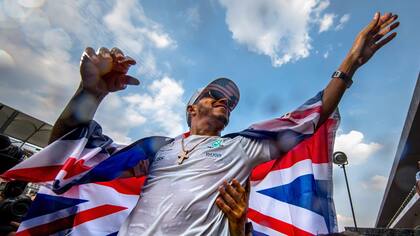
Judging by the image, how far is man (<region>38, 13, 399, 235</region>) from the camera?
1.47m

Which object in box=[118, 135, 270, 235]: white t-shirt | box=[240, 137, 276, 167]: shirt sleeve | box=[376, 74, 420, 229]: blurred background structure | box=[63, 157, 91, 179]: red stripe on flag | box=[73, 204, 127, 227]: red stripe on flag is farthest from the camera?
box=[376, 74, 420, 229]: blurred background structure

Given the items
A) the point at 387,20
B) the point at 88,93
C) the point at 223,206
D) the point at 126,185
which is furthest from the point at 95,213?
the point at 387,20

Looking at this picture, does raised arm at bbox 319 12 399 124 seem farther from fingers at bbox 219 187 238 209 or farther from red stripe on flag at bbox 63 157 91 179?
red stripe on flag at bbox 63 157 91 179

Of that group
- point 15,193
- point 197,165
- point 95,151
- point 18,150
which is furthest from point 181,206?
point 15,193

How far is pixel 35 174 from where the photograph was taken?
2.07m

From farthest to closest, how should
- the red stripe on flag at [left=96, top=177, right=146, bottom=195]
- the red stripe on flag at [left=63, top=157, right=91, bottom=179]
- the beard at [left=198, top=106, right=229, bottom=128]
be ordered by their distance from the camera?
the red stripe on flag at [left=96, top=177, right=146, bottom=195] → the beard at [left=198, top=106, right=229, bottom=128] → the red stripe on flag at [left=63, top=157, right=91, bottom=179]

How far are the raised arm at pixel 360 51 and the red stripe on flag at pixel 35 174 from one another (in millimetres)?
2034

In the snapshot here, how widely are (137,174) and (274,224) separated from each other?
1206 millimetres

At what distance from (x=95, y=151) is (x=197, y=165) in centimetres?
101

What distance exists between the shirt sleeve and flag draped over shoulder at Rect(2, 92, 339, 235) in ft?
0.14

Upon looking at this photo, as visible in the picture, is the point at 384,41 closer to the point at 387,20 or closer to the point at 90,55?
the point at 387,20

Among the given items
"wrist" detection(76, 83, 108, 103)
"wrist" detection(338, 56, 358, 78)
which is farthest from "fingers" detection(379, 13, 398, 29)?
"wrist" detection(76, 83, 108, 103)

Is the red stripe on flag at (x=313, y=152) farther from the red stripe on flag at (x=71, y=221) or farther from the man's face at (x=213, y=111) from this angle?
the red stripe on flag at (x=71, y=221)

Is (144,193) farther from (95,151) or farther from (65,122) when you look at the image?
(65,122)
